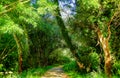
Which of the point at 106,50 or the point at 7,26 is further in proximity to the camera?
the point at 106,50

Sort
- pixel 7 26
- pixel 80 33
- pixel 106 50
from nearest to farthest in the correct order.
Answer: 1. pixel 7 26
2. pixel 106 50
3. pixel 80 33

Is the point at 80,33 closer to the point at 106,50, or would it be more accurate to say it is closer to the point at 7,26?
the point at 106,50

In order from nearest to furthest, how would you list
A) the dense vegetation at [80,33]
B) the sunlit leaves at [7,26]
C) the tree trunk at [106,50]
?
the sunlit leaves at [7,26]
the dense vegetation at [80,33]
the tree trunk at [106,50]

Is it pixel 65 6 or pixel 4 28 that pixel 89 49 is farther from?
pixel 4 28

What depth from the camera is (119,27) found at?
1736 cm

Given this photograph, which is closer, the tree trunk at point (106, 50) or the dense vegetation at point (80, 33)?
the dense vegetation at point (80, 33)

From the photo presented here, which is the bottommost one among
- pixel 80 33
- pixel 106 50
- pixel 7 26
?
pixel 106 50

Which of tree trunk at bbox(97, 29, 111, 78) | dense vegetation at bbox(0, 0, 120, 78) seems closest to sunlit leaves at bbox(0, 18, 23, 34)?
dense vegetation at bbox(0, 0, 120, 78)

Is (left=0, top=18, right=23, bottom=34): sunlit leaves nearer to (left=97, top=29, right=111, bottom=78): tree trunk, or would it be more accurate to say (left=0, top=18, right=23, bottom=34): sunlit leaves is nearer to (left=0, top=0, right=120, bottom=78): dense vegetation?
(left=0, top=0, right=120, bottom=78): dense vegetation

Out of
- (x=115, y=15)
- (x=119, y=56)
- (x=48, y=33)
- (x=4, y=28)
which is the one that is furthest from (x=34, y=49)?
(x=4, y=28)

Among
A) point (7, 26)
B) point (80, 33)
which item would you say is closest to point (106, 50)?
point (80, 33)

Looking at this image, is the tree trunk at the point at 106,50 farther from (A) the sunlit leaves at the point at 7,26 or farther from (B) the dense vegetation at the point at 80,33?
(A) the sunlit leaves at the point at 7,26

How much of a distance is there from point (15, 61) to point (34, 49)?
39.1 feet

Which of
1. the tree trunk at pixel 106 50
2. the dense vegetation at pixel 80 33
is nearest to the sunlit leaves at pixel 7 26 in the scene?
the dense vegetation at pixel 80 33
